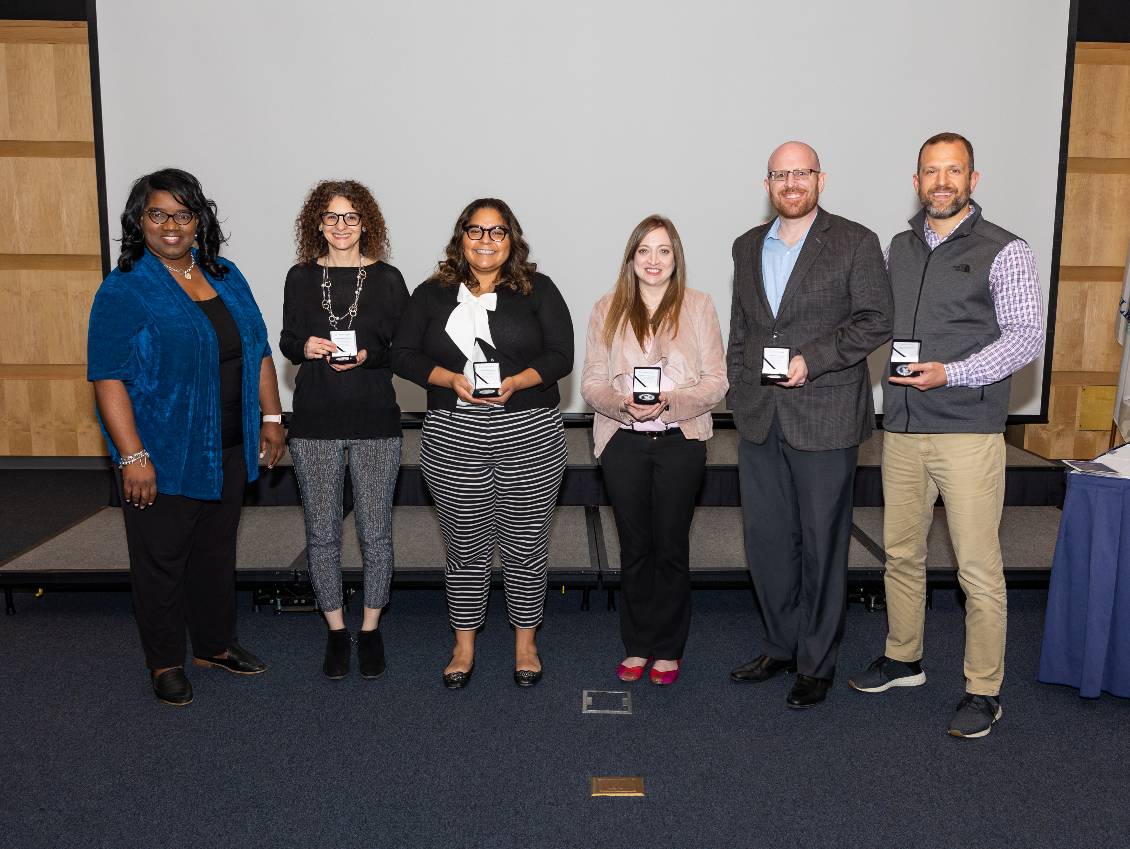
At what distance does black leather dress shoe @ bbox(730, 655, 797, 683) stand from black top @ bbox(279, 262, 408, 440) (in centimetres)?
146

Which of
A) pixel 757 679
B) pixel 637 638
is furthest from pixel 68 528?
pixel 757 679

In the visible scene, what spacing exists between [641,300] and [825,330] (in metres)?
0.55

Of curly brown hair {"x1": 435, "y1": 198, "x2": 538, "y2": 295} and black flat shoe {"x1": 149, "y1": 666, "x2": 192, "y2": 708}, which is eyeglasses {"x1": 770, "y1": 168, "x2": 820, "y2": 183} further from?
black flat shoe {"x1": 149, "y1": 666, "x2": 192, "y2": 708}

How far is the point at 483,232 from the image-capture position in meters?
2.64

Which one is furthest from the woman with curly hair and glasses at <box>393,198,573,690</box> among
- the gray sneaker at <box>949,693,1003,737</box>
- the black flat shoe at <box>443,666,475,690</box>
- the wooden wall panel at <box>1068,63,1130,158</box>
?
the wooden wall panel at <box>1068,63,1130,158</box>

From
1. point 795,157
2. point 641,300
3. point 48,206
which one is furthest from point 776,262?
point 48,206

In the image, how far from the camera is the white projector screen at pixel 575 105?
452 cm

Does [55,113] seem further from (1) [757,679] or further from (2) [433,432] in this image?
(1) [757,679]

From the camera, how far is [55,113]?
218 inches

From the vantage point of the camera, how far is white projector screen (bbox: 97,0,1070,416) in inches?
178

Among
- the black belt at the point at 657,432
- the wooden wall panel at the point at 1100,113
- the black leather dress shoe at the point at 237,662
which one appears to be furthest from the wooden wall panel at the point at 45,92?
the wooden wall panel at the point at 1100,113

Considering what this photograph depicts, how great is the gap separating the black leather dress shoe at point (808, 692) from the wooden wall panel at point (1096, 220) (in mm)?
3900

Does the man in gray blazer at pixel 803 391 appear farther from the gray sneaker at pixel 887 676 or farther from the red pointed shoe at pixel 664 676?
the red pointed shoe at pixel 664 676

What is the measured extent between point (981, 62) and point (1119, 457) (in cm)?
251
